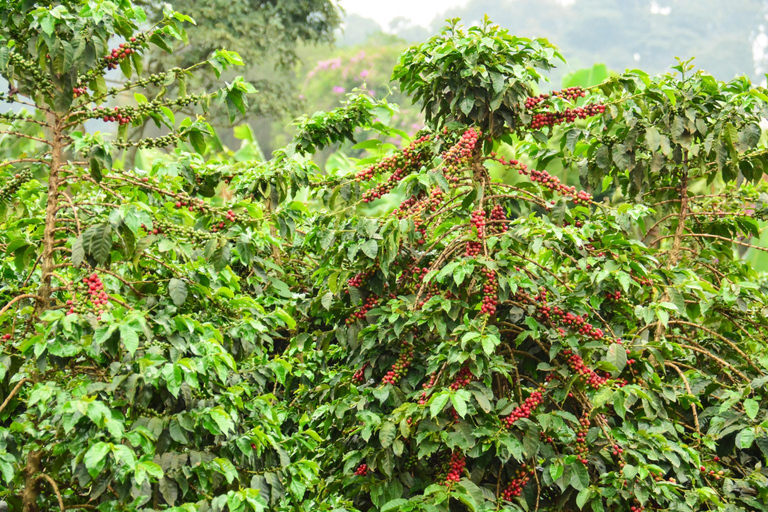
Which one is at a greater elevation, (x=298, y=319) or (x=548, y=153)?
(x=548, y=153)

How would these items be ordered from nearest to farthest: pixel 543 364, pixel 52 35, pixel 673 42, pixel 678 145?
pixel 52 35
pixel 543 364
pixel 678 145
pixel 673 42

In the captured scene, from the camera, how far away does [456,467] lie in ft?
8.34

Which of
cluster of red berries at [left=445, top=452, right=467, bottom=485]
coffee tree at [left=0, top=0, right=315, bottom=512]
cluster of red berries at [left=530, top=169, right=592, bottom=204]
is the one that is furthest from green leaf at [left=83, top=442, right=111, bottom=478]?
cluster of red berries at [left=530, top=169, right=592, bottom=204]

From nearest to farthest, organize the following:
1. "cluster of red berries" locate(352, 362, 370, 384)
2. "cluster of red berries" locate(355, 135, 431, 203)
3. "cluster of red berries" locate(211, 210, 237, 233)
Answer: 1. "cluster of red berries" locate(211, 210, 237, 233)
2. "cluster of red berries" locate(352, 362, 370, 384)
3. "cluster of red berries" locate(355, 135, 431, 203)

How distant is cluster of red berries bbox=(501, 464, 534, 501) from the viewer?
2588 mm

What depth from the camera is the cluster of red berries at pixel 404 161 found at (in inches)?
122

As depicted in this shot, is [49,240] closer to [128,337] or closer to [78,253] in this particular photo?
[78,253]

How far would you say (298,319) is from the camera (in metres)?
3.47

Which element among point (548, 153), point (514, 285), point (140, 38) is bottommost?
point (514, 285)

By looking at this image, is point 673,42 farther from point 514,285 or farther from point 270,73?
point 514,285

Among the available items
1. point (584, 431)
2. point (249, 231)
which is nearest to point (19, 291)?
point (249, 231)

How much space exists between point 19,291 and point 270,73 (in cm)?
1678

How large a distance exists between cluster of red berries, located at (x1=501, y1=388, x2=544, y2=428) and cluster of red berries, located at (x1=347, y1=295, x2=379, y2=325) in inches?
26.3

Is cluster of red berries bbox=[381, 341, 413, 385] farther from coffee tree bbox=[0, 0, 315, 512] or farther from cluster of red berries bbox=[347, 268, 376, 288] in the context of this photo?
coffee tree bbox=[0, 0, 315, 512]
